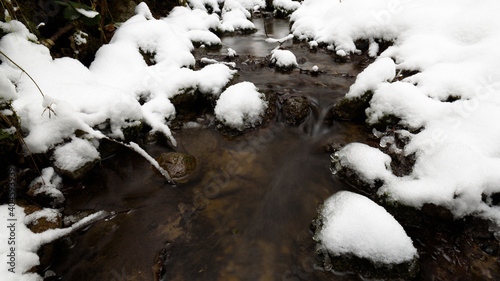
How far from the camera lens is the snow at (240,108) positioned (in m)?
4.03

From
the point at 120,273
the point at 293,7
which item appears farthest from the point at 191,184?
the point at 293,7

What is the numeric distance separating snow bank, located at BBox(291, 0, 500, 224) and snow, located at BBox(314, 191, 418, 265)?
0.58 meters

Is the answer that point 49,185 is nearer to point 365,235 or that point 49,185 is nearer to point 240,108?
point 240,108

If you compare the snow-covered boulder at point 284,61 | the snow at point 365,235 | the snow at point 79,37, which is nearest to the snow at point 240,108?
the snow at point 365,235

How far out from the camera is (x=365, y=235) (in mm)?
2271

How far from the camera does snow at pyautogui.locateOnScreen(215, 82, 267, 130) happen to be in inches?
159

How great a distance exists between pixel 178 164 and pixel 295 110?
7.83ft

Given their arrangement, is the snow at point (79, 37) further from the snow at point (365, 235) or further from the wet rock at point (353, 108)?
the snow at point (365, 235)

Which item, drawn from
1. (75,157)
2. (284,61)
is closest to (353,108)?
(284,61)

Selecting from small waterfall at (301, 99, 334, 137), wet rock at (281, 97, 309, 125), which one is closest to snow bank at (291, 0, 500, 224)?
small waterfall at (301, 99, 334, 137)

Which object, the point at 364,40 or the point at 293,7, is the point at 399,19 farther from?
the point at 293,7

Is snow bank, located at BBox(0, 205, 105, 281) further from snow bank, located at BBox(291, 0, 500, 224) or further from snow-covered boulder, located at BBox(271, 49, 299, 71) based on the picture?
snow-covered boulder, located at BBox(271, 49, 299, 71)

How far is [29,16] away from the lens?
3510 mm

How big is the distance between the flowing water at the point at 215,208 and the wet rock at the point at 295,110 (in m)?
0.14
